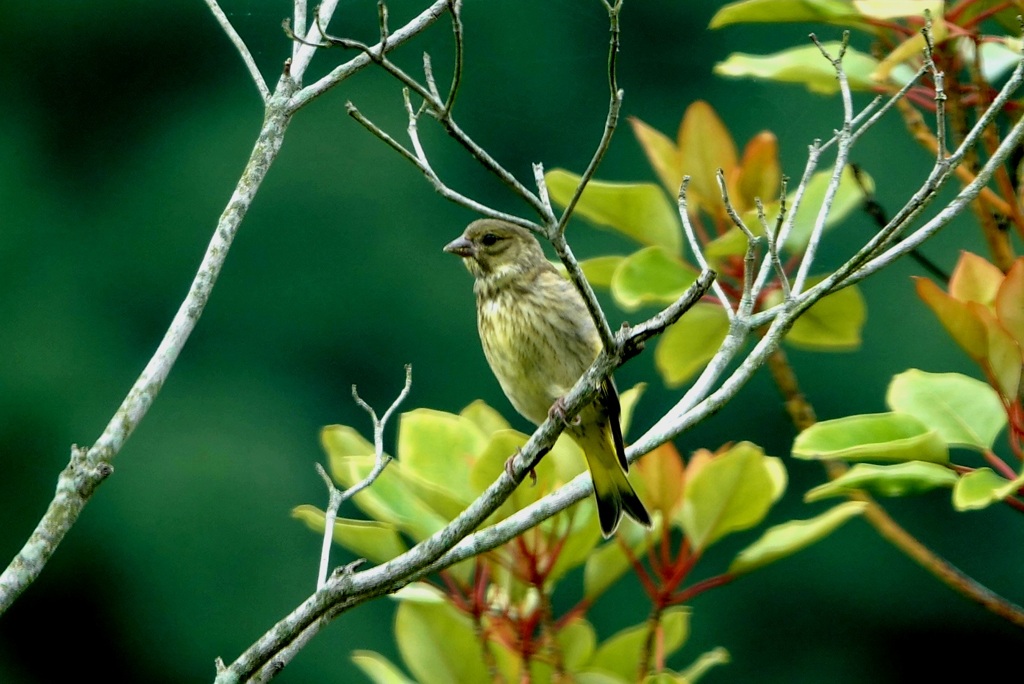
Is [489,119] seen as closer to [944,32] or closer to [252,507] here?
[252,507]

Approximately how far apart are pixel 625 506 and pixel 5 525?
3994mm

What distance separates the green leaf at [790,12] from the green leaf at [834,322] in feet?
1.35

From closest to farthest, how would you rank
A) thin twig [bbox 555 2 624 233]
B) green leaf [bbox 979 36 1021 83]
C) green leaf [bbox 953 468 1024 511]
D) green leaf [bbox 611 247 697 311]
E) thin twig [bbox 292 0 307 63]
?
thin twig [bbox 555 2 624 233], green leaf [bbox 953 468 1024 511], thin twig [bbox 292 0 307 63], green leaf [bbox 611 247 697 311], green leaf [bbox 979 36 1021 83]

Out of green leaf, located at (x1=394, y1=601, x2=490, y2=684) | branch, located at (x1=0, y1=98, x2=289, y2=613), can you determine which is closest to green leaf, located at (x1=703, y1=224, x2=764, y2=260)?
green leaf, located at (x1=394, y1=601, x2=490, y2=684)

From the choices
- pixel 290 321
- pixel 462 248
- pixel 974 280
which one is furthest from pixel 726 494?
pixel 290 321

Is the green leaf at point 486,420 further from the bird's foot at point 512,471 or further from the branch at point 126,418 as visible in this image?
the branch at point 126,418

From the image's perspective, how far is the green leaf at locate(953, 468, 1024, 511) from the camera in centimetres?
160

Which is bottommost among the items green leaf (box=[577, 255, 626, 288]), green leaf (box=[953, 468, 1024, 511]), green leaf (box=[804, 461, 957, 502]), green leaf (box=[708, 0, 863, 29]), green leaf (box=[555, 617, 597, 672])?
green leaf (box=[555, 617, 597, 672])

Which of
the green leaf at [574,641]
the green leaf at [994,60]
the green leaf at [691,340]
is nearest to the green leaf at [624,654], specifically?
the green leaf at [574,641]

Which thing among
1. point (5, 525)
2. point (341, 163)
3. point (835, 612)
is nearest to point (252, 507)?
point (5, 525)

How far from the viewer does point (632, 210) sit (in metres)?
2.29

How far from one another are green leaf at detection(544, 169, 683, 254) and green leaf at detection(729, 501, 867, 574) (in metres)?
0.49

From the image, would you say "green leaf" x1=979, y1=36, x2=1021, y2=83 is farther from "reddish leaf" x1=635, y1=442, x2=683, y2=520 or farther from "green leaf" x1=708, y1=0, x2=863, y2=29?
"reddish leaf" x1=635, y1=442, x2=683, y2=520

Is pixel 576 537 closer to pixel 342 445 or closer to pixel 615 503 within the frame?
pixel 615 503
